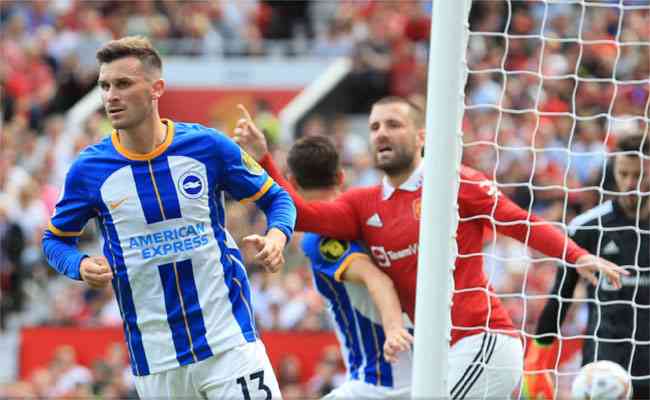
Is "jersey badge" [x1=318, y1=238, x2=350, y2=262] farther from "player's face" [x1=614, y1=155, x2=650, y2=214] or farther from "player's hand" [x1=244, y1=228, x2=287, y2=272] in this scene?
"player's face" [x1=614, y1=155, x2=650, y2=214]

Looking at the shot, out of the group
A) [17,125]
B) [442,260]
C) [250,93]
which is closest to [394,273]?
[442,260]

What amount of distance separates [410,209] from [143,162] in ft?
5.45

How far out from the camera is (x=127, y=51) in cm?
605

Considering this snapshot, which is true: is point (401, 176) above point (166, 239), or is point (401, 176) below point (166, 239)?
above

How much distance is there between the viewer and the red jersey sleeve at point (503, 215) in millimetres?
6961

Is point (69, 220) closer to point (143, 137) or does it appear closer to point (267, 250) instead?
point (143, 137)

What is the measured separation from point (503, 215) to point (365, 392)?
48.7 inches

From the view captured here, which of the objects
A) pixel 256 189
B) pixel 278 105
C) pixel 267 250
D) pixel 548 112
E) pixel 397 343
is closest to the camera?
pixel 267 250

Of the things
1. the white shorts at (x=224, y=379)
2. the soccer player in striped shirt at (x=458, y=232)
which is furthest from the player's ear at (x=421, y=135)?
the white shorts at (x=224, y=379)

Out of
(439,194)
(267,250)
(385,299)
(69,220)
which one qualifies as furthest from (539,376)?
(69,220)

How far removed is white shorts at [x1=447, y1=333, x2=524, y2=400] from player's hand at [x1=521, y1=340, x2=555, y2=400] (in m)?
0.35

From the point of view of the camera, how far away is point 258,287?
14648mm

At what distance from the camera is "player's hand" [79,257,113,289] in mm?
5707

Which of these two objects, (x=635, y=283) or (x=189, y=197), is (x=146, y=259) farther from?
(x=635, y=283)
